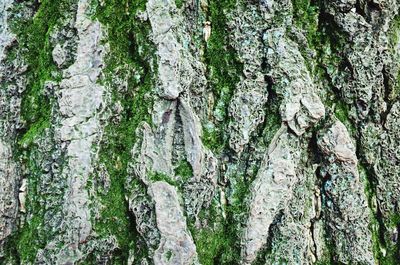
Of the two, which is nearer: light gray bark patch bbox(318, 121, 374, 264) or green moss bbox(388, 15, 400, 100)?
light gray bark patch bbox(318, 121, 374, 264)

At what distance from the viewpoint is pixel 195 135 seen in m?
1.36

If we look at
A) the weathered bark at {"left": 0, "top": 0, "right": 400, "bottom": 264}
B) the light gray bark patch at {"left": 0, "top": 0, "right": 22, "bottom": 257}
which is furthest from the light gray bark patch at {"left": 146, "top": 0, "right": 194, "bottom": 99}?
the light gray bark patch at {"left": 0, "top": 0, "right": 22, "bottom": 257}

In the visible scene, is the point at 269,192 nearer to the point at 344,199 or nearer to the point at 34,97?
the point at 344,199

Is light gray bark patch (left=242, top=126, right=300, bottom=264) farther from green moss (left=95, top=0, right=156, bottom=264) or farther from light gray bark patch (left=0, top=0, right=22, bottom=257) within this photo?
light gray bark patch (left=0, top=0, right=22, bottom=257)

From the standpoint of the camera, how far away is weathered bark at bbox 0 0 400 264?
52.4 inches

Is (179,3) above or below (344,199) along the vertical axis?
above

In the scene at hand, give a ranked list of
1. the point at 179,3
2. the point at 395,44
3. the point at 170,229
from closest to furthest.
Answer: the point at 170,229 → the point at 179,3 → the point at 395,44

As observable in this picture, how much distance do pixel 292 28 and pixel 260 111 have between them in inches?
10.3

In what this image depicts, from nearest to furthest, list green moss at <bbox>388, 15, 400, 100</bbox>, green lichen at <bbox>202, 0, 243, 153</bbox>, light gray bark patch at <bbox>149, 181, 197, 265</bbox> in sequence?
light gray bark patch at <bbox>149, 181, 197, 265</bbox>
green lichen at <bbox>202, 0, 243, 153</bbox>
green moss at <bbox>388, 15, 400, 100</bbox>

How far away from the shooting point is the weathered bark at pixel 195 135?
133 centimetres

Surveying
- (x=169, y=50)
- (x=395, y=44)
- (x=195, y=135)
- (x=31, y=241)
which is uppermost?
(x=395, y=44)

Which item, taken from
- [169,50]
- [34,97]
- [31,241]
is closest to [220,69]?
[169,50]

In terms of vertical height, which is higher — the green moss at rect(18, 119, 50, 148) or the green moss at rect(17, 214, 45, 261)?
the green moss at rect(18, 119, 50, 148)

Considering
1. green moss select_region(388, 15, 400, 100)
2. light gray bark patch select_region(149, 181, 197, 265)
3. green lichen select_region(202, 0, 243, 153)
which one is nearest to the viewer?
light gray bark patch select_region(149, 181, 197, 265)
